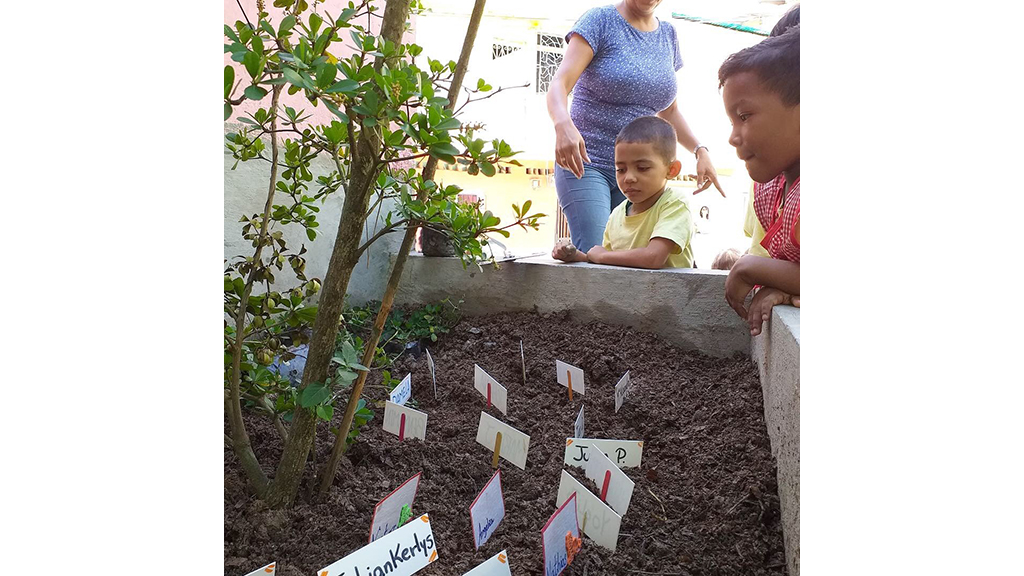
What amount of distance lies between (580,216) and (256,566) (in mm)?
2059

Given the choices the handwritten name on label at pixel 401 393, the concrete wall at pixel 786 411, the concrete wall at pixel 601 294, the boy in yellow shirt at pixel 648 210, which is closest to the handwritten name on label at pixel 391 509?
the handwritten name on label at pixel 401 393

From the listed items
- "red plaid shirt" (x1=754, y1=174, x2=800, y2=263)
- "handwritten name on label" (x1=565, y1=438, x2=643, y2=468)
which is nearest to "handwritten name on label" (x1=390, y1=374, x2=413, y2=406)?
"handwritten name on label" (x1=565, y1=438, x2=643, y2=468)

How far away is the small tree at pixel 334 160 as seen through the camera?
0.81 meters

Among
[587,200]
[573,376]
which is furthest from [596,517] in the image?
[587,200]

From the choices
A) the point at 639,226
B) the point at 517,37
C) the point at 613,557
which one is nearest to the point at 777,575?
the point at 613,557

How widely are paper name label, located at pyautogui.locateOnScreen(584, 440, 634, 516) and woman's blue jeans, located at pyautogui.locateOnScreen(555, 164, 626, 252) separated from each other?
1614 mm

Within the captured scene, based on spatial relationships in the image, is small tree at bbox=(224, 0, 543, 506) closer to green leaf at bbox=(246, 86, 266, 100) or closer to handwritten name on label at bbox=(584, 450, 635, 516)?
green leaf at bbox=(246, 86, 266, 100)

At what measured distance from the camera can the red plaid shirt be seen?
1.45 metres

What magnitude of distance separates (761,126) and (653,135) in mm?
1095

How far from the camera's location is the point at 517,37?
33.3 ft

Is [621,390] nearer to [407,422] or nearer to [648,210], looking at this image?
[407,422]

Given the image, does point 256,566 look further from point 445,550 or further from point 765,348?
point 765,348

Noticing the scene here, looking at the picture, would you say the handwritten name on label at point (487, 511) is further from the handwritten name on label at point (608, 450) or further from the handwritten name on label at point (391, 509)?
the handwritten name on label at point (608, 450)

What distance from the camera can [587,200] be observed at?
2844 mm
